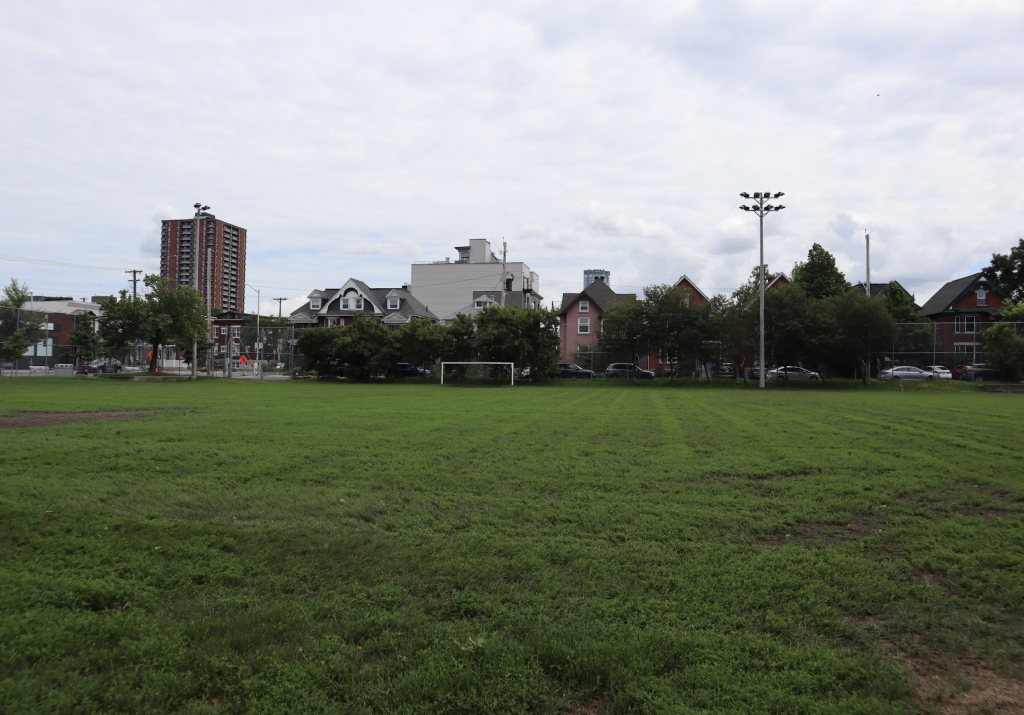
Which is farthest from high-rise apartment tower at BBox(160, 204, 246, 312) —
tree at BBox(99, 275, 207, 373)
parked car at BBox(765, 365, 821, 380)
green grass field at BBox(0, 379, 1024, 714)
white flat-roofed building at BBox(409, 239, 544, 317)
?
green grass field at BBox(0, 379, 1024, 714)

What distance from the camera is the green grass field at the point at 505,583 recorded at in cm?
324

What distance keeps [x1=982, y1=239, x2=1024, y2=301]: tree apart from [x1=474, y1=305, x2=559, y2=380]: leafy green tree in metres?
48.7

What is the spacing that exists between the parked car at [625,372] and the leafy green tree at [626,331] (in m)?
3.92

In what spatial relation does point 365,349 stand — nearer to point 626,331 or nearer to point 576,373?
point 576,373

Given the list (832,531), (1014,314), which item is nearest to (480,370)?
(1014,314)

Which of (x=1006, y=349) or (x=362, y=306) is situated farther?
(x=362, y=306)

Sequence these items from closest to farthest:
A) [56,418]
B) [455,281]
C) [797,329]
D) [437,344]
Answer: [56,418] < [797,329] < [437,344] < [455,281]

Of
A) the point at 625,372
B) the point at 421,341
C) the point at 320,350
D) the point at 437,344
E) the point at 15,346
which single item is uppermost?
the point at 421,341

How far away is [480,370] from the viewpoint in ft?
141

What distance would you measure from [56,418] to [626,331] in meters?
34.3

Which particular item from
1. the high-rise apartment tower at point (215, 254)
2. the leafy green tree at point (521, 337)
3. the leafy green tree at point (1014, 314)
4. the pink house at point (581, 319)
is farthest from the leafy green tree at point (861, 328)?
the high-rise apartment tower at point (215, 254)

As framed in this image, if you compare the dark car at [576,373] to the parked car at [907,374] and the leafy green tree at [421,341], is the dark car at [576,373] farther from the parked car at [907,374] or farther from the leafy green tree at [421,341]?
the parked car at [907,374]

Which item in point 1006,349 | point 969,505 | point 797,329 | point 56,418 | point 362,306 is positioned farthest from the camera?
point 362,306

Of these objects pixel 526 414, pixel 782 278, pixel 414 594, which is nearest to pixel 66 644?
pixel 414 594
